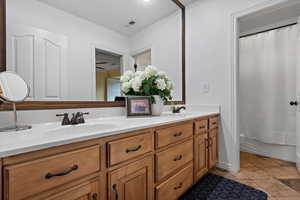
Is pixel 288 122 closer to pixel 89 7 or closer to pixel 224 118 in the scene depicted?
pixel 224 118

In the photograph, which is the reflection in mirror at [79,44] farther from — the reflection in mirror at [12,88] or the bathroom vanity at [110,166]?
the bathroom vanity at [110,166]

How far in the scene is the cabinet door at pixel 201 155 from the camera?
4.83 ft

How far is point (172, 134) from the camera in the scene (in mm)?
1148

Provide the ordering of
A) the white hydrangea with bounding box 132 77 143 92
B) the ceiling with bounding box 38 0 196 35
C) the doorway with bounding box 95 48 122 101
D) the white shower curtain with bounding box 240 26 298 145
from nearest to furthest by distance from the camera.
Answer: the ceiling with bounding box 38 0 196 35, the doorway with bounding box 95 48 122 101, the white hydrangea with bounding box 132 77 143 92, the white shower curtain with bounding box 240 26 298 145

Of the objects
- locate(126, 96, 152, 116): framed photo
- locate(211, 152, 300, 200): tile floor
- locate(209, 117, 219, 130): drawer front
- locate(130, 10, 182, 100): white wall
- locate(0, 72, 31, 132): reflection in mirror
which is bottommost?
locate(211, 152, 300, 200): tile floor

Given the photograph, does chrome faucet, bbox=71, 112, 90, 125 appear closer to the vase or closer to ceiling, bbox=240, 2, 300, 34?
the vase

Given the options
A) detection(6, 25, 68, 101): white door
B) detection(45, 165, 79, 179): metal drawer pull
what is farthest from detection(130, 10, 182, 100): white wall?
detection(45, 165, 79, 179): metal drawer pull

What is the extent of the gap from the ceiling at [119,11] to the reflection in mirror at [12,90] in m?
0.60

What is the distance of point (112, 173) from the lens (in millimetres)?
747

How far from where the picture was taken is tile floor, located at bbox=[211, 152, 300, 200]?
148cm

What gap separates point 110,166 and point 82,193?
0.51 ft

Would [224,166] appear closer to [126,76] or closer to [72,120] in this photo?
[126,76]

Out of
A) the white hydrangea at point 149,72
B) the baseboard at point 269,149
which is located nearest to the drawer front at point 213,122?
the white hydrangea at point 149,72

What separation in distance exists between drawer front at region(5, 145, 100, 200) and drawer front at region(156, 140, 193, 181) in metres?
0.48
